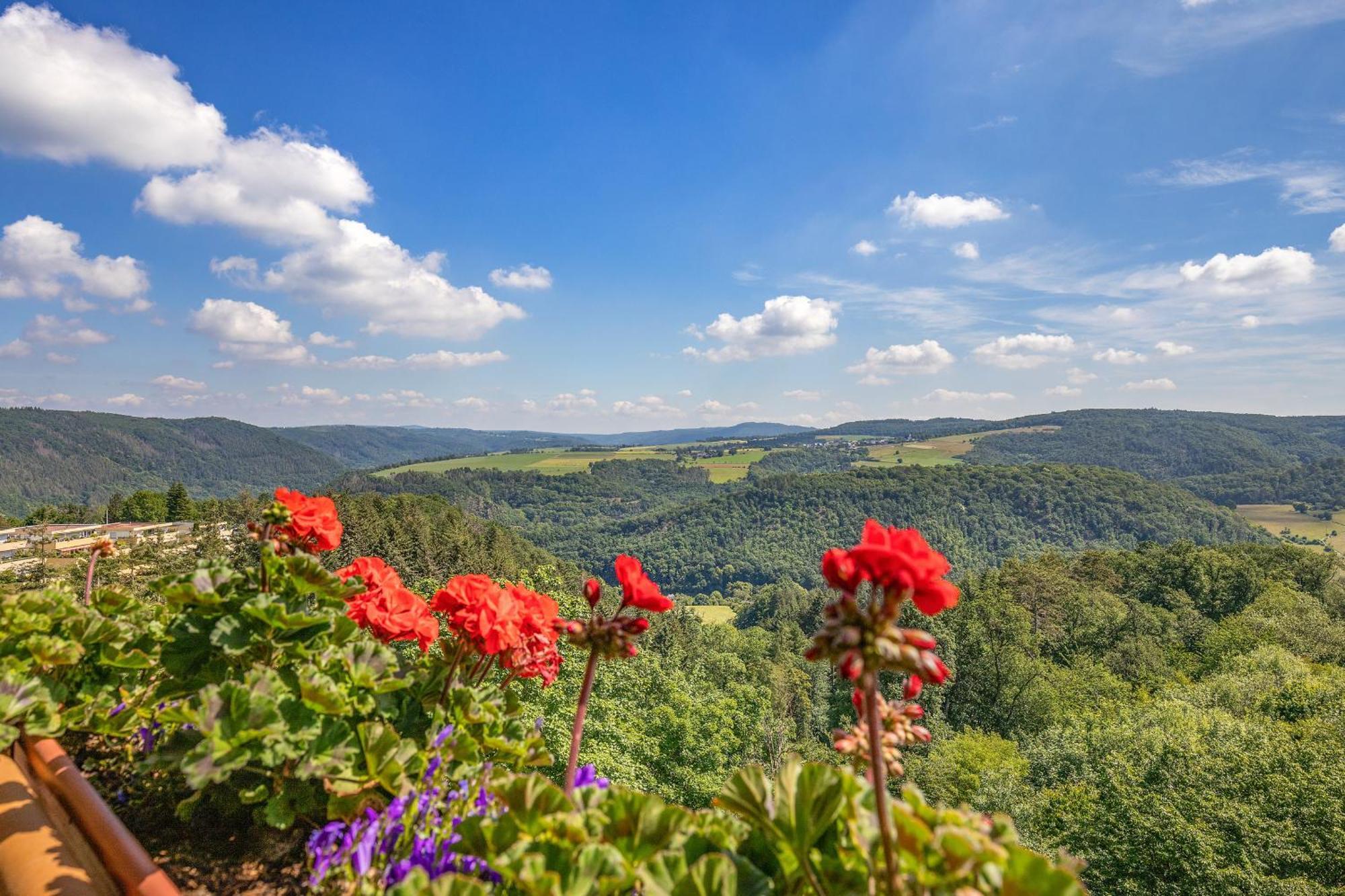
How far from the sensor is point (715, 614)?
95.7 meters

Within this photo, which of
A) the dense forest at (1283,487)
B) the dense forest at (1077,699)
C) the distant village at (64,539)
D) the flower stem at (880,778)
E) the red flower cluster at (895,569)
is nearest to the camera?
the flower stem at (880,778)

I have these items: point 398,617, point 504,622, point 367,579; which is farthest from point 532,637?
point 367,579

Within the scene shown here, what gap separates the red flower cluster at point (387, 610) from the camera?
263 centimetres

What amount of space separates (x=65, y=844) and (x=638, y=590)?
1.76m

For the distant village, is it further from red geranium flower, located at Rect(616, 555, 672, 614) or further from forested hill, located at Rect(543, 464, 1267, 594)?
forested hill, located at Rect(543, 464, 1267, 594)

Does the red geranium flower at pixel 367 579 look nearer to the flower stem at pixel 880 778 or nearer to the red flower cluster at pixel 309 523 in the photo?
the red flower cluster at pixel 309 523

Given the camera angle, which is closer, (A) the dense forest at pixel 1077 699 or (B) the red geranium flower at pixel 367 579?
(B) the red geranium flower at pixel 367 579

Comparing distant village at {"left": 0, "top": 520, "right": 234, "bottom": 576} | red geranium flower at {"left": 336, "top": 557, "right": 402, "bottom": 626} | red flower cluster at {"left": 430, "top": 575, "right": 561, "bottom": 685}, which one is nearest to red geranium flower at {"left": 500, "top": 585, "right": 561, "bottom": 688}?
red flower cluster at {"left": 430, "top": 575, "right": 561, "bottom": 685}

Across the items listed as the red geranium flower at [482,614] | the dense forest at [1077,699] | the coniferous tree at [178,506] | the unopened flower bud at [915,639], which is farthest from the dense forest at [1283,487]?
the coniferous tree at [178,506]

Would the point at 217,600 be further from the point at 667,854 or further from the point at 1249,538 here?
the point at 1249,538

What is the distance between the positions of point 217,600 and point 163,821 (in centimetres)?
88

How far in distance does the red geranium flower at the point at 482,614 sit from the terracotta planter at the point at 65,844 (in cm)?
103

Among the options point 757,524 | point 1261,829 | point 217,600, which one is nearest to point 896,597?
point 217,600

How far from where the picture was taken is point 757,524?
165 meters
